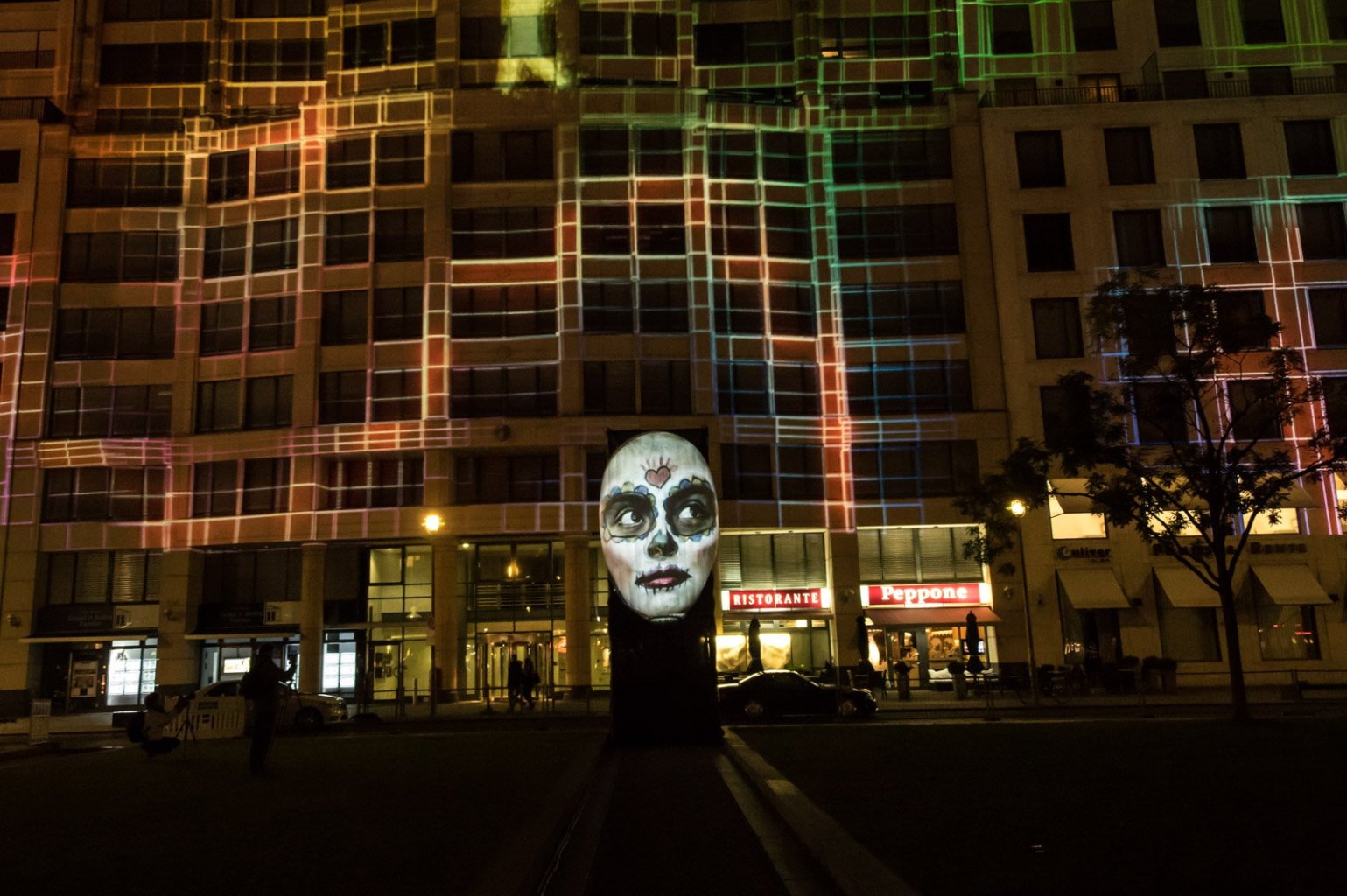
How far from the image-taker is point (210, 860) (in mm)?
8602

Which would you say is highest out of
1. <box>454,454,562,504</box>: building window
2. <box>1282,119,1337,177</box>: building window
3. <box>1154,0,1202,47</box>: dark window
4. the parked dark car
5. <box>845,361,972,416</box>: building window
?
<box>1154,0,1202,47</box>: dark window

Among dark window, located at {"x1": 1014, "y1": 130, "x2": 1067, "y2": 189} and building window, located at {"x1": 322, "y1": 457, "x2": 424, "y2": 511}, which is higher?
dark window, located at {"x1": 1014, "y1": 130, "x2": 1067, "y2": 189}

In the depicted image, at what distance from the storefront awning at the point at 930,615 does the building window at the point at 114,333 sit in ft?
96.6

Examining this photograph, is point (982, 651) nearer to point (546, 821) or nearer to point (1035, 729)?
point (1035, 729)

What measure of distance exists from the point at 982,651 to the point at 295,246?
101 ft

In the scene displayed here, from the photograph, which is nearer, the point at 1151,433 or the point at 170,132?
the point at 1151,433

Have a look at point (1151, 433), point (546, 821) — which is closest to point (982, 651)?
point (1151, 433)

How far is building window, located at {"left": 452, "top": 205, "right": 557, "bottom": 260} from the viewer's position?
146 ft

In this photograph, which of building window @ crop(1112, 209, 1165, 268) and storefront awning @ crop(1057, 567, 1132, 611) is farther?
building window @ crop(1112, 209, 1165, 268)

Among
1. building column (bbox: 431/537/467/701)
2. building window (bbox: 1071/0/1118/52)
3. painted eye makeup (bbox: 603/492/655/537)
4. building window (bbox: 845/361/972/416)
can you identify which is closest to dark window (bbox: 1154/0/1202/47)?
building window (bbox: 1071/0/1118/52)

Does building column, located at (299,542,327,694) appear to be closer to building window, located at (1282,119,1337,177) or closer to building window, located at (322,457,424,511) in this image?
building window, located at (322,457,424,511)

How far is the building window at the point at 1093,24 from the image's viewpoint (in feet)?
157

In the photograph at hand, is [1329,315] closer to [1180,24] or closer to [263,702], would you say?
[1180,24]

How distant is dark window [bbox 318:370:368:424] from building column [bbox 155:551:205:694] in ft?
24.7
